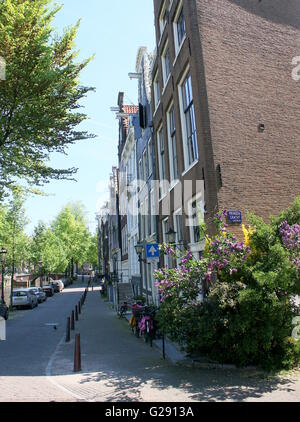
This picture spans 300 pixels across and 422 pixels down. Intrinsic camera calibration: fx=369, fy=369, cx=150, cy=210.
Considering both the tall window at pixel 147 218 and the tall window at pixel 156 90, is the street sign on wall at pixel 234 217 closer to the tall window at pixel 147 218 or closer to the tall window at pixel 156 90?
the tall window at pixel 156 90

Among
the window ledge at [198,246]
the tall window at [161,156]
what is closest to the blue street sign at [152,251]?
the window ledge at [198,246]

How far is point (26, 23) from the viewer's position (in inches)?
492

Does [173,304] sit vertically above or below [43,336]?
above

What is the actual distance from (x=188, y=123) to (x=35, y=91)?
18.8ft

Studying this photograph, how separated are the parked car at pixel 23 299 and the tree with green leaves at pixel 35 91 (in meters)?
15.9

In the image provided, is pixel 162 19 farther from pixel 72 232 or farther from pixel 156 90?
pixel 72 232

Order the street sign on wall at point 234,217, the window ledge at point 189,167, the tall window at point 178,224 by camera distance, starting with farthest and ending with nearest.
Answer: the tall window at point 178,224 < the window ledge at point 189,167 < the street sign on wall at point 234,217

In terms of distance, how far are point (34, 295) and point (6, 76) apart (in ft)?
72.8

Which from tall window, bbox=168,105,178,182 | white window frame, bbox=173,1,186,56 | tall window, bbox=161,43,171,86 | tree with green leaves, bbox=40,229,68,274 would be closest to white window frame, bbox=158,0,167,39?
tall window, bbox=161,43,171,86

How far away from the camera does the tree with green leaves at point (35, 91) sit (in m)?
12.5

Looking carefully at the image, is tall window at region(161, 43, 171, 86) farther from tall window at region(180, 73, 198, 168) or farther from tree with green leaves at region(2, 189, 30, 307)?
tree with green leaves at region(2, 189, 30, 307)

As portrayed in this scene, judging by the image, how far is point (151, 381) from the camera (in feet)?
23.7
